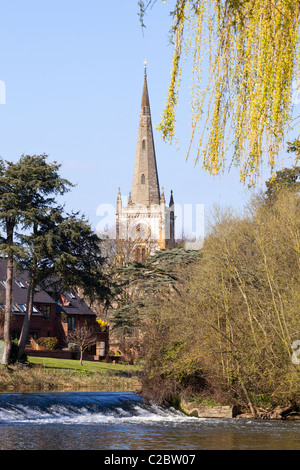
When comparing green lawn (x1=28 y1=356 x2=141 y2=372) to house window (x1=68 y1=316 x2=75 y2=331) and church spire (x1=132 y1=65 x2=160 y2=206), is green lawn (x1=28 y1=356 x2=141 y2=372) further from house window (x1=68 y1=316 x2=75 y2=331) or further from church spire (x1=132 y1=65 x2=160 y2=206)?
church spire (x1=132 y1=65 x2=160 y2=206)

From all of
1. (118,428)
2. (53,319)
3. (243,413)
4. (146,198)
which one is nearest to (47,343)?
(53,319)

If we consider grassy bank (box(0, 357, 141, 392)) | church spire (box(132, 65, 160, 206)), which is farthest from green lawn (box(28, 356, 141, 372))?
church spire (box(132, 65, 160, 206))

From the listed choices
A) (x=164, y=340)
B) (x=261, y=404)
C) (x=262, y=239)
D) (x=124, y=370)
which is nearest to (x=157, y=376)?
(x=164, y=340)

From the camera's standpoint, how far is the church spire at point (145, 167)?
109000 mm

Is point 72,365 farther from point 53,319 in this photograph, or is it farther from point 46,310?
point 46,310

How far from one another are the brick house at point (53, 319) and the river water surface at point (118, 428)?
29.1 metres

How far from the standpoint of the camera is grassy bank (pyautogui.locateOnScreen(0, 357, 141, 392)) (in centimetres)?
4109

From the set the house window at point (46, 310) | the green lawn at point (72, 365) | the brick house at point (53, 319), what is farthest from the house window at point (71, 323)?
the green lawn at point (72, 365)

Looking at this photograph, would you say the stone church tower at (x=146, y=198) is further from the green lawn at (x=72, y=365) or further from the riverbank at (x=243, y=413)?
the riverbank at (x=243, y=413)

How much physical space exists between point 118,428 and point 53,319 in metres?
45.7

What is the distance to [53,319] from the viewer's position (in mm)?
67812

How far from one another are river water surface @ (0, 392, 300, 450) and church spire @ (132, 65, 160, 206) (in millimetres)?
79469
